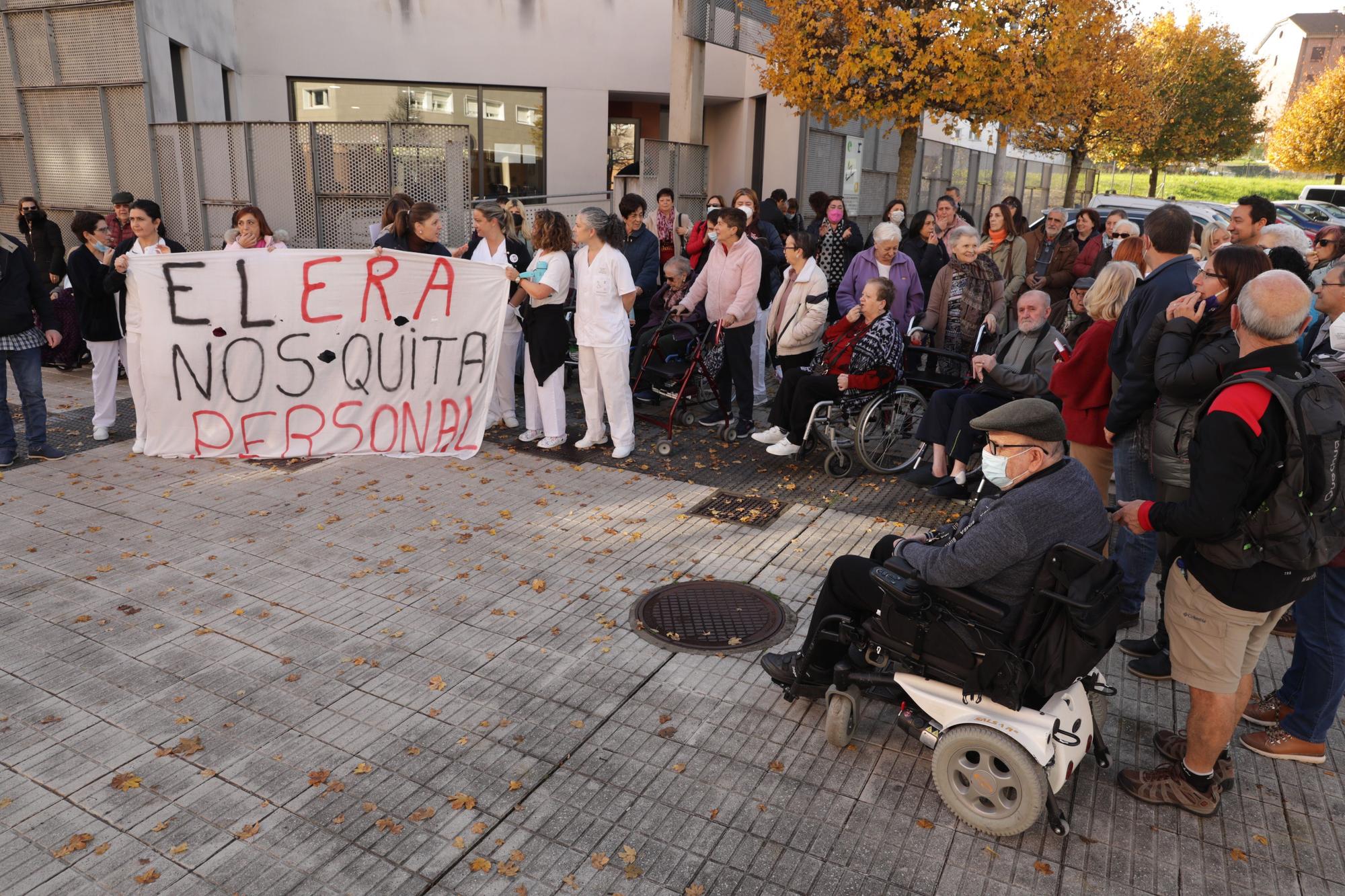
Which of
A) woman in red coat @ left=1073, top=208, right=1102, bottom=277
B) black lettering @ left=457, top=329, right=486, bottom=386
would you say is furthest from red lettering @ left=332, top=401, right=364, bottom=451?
woman in red coat @ left=1073, top=208, right=1102, bottom=277

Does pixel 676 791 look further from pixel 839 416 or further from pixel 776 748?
pixel 839 416

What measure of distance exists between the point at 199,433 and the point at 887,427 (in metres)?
5.74

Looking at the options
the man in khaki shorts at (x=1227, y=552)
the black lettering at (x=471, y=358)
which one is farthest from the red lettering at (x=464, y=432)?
the man in khaki shorts at (x=1227, y=552)

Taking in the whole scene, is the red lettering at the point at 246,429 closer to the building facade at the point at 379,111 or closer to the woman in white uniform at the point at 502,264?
the woman in white uniform at the point at 502,264

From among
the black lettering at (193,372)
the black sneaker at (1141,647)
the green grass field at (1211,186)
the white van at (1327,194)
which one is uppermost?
the green grass field at (1211,186)

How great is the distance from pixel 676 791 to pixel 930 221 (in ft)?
28.1

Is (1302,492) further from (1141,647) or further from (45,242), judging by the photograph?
(45,242)

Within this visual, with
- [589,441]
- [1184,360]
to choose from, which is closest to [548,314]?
[589,441]

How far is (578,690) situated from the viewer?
178 inches

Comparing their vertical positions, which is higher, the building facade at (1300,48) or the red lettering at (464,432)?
the building facade at (1300,48)

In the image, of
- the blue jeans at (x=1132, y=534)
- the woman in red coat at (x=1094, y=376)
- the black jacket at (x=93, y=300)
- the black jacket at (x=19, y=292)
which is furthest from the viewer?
the black jacket at (x=93, y=300)

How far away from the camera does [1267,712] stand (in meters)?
4.34

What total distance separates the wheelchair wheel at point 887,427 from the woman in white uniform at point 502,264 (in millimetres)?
3167

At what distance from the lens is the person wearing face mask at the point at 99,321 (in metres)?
8.09
